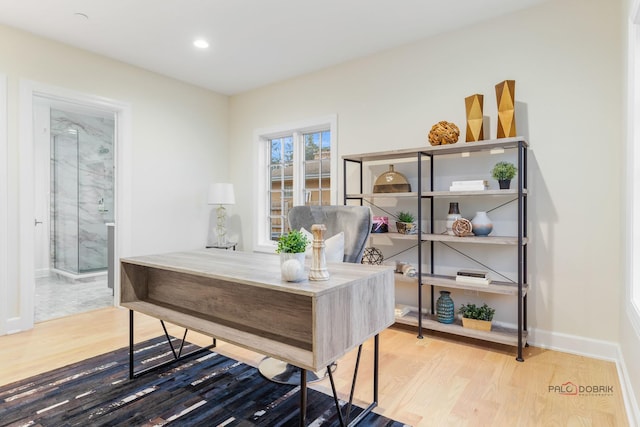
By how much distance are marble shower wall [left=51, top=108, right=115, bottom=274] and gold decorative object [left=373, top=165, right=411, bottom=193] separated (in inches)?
182

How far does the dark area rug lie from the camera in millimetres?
1845

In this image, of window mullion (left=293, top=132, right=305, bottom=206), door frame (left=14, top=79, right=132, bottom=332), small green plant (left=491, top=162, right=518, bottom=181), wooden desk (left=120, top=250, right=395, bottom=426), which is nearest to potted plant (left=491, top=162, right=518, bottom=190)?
small green plant (left=491, top=162, right=518, bottom=181)

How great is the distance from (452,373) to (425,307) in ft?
3.20

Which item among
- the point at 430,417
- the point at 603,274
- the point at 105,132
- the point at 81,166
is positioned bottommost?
the point at 430,417

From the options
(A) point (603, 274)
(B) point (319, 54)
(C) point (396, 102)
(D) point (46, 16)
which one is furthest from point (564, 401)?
(D) point (46, 16)

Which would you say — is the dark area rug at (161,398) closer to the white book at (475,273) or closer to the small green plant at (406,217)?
the white book at (475,273)

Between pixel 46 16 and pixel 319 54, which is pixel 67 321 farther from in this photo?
pixel 319 54

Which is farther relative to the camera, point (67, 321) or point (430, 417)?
point (67, 321)

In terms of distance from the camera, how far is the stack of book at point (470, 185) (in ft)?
9.09

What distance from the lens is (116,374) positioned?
91.7 inches

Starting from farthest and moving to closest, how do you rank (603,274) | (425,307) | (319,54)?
(319,54) → (425,307) → (603,274)

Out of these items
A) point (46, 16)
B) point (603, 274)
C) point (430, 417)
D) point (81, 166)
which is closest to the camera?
point (430, 417)

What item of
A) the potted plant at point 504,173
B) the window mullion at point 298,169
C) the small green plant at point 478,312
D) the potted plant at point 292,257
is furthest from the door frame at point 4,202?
the potted plant at point 504,173

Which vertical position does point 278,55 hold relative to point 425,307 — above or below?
above
